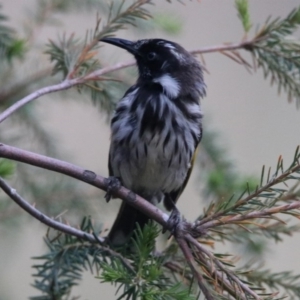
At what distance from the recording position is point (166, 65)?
74.0 inches

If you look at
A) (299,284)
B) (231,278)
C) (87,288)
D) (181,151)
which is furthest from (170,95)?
(87,288)

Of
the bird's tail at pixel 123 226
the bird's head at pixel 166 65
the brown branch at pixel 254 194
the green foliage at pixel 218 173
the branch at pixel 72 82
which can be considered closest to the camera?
the brown branch at pixel 254 194

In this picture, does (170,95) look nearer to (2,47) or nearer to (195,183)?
(195,183)

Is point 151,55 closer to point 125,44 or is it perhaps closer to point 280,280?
point 125,44

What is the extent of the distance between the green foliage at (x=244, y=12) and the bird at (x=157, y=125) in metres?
0.26

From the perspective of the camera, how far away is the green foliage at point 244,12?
4.71 feet

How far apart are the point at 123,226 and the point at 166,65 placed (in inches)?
19.4

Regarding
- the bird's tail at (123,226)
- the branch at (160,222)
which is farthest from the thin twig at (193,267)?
the bird's tail at (123,226)

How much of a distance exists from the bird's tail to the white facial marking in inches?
12.7

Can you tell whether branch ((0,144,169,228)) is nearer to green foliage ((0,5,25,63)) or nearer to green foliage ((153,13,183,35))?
green foliage ((0,5,25,63))

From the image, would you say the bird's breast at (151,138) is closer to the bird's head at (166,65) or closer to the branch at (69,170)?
the bird's head at (166,65)

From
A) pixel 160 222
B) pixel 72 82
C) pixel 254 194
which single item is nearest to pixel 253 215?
pixel 254 194

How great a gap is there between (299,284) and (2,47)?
2.66 ft

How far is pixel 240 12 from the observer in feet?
4.82
